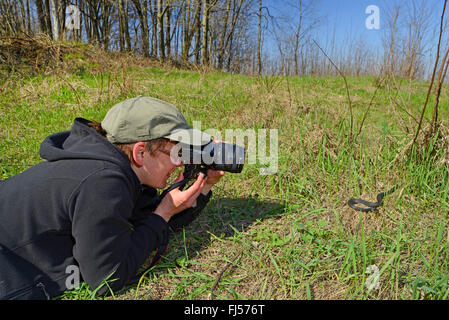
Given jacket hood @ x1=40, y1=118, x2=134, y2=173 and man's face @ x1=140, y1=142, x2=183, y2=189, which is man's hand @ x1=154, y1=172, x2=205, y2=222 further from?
jacket hood @ x1=40, y1=118, x2=134, y2=173

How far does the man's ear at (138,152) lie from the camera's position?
4.51 feet

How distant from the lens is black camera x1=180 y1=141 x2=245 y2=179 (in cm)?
149

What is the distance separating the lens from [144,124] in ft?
4.38

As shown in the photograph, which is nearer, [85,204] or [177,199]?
[85,204]

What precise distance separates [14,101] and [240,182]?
13.0 feet

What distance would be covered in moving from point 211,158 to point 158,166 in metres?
0.27

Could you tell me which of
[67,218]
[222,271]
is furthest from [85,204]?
[222,271]

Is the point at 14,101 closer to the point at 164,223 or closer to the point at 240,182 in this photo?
the point at 240,182

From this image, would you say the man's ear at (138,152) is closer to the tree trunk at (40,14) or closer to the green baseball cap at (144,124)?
the green baseball cap at (144,124)

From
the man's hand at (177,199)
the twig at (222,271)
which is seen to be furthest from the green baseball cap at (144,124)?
the twig at (222,271)

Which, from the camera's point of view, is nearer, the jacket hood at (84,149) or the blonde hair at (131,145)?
the jacket hood at (84,149)

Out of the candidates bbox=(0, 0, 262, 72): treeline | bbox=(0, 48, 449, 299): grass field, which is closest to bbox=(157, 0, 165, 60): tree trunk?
bbox=(0, 0, 262, 72): treeline

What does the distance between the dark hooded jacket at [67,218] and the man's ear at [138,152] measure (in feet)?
0.30

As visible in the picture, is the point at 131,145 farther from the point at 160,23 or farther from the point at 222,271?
the point at 160,23
